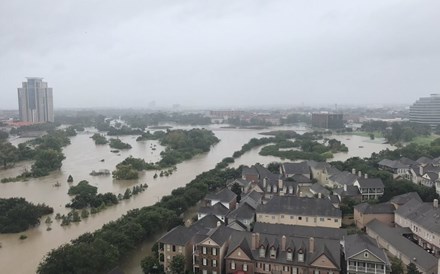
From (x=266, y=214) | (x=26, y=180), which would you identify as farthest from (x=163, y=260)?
(x=26, y=180)

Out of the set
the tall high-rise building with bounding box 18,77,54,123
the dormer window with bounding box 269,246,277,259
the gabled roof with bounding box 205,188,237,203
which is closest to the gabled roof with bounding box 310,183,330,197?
the gabled roof with bounding box 205,188,237,203

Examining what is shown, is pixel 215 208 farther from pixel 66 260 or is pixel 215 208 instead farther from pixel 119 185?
pixel 119 185

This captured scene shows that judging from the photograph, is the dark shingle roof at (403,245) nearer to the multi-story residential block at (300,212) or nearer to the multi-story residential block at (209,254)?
the multi-story residential block at (300,212)

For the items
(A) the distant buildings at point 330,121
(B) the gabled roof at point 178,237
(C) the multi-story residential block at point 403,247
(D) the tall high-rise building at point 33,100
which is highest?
(D) the tall high-rise building at point 33,100

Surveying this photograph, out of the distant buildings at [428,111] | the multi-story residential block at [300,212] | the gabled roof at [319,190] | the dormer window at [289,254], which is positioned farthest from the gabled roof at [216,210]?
the distant buildings at [428,111]

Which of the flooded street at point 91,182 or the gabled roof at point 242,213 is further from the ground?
the gabled roof at point 242,213

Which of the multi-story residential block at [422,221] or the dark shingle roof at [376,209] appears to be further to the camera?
the dark shingle roof at [376,209]

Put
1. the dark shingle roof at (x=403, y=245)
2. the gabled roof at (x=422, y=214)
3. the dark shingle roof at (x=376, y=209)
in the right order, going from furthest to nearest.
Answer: the dark shingle roof at (x=376, y=209) → the gabled roof at (x=422, y=214) → the dark shingle roof at (x=403, y=245)
